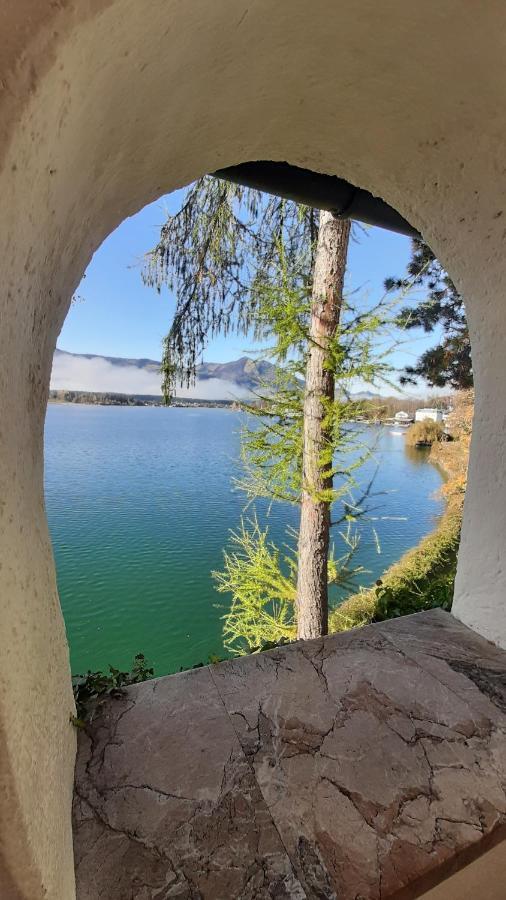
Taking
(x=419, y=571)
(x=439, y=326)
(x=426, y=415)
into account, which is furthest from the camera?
(x=426, y=415)

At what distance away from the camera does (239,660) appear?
1.32 metres

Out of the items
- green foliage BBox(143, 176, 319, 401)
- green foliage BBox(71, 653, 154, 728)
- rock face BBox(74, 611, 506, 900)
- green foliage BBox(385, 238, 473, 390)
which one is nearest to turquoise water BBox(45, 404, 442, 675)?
green foliage BBox(143, 176, 319, 401)

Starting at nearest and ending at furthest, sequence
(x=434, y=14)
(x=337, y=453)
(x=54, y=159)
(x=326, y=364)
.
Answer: (x=54, y=159) < (x=434, y=14) < (x=326, y=364) < (x=337, y=453)

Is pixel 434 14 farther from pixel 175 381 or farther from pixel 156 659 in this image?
pixel 156 659

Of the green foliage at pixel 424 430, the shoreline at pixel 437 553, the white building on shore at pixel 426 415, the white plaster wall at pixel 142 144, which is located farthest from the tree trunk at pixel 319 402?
the green foliage at pixel 424 430

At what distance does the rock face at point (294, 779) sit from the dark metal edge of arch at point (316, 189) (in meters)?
1.49

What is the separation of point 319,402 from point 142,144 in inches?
127

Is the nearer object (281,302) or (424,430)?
(281,302)

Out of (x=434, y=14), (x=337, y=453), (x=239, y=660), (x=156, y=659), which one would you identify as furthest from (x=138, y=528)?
(x=434, y=14)

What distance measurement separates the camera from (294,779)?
0.93 meters

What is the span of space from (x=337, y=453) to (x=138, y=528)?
8132 mm

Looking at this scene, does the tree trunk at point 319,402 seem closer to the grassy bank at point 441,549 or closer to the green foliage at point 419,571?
the green foliage at point 419,571

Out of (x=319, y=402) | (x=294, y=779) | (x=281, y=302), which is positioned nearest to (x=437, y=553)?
(x=319, y=402)

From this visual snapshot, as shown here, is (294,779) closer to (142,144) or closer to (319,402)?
(142,144)
